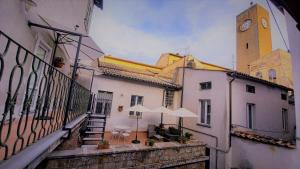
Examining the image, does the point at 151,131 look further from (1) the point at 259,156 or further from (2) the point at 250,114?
(2) the point at 250,114

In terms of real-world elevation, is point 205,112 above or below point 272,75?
below

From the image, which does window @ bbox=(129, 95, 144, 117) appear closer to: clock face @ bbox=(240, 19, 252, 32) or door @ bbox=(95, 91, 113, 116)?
door @ bbox=(95, 91, 113, 116)

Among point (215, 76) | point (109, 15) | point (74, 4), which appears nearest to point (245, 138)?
point (215, 76)

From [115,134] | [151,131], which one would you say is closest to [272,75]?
[151,131]

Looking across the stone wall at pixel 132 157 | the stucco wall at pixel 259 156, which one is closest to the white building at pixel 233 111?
the stucco wall at pixel 259 156

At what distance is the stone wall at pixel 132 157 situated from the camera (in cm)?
504

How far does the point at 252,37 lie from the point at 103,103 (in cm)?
2509

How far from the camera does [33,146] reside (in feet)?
5.45

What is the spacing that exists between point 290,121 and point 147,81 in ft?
42.3

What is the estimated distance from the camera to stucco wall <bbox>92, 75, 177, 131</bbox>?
35.8 feet

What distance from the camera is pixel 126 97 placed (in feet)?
38.3

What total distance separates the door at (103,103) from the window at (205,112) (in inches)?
287

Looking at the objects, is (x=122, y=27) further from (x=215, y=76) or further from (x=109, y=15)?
(x=215, y=76)

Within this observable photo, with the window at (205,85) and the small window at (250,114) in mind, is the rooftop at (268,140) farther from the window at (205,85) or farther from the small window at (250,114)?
the window at (205,85)
